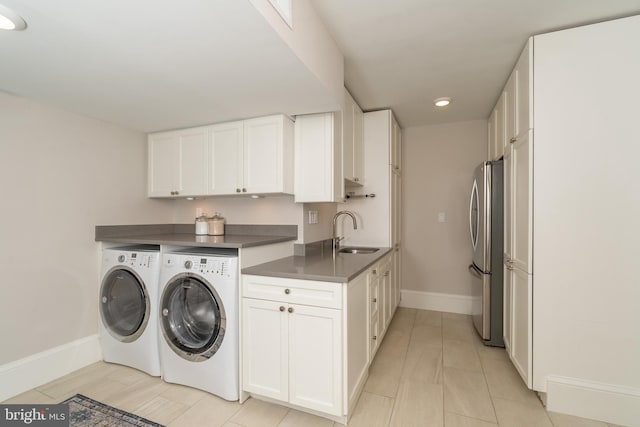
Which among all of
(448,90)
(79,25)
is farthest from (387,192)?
(79,25)

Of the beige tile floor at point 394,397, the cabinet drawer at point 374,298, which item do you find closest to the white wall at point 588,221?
the beige tile floor at point 394,397

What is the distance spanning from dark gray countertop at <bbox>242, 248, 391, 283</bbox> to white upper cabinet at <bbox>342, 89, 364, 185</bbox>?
32.0 inches

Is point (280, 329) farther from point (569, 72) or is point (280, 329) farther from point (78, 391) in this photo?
point (569, 72)

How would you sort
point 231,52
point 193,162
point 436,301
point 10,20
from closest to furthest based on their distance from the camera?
point 10,20 < point 231,52 < point 193,162 < point 436,301

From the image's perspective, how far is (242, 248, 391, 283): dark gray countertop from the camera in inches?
65.1

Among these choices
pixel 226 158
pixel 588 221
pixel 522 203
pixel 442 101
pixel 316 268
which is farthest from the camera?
pixel 442 101

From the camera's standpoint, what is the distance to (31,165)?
6.70ft

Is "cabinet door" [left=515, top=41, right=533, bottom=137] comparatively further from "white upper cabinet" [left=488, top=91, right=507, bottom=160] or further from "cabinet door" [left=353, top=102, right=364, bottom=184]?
"cabinet door" [left=353, top=102, right=364, bottom=184]

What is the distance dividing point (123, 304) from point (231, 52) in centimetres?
217

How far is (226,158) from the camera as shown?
2457 mm

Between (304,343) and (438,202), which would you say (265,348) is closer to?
(304,343)

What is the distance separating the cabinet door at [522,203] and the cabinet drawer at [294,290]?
4.22 ft

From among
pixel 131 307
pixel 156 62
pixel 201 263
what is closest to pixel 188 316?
pixel 201 263

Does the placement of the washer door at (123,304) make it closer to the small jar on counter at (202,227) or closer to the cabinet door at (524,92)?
the small jar on counter at (202,227)
